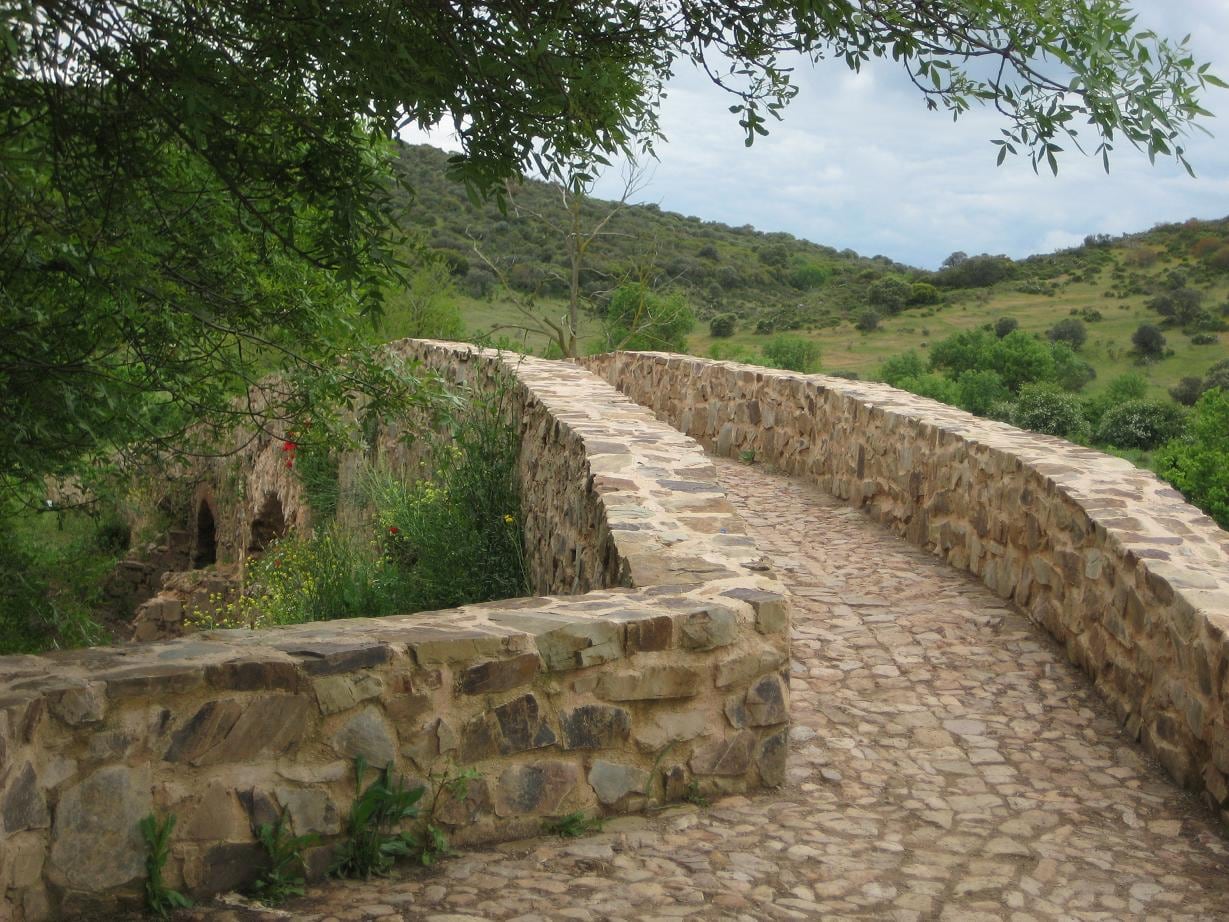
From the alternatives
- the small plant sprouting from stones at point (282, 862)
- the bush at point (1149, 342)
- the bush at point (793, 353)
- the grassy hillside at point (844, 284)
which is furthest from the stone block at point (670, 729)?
the bush at point (1149, 342)

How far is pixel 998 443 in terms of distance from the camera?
21.9 feet

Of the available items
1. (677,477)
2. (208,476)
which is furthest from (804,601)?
(208,476)

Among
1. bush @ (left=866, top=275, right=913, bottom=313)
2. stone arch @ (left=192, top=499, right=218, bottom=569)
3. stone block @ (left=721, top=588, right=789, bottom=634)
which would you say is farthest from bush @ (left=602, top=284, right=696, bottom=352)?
stone block @ (left=721, top=588, right=789, bottom=634)

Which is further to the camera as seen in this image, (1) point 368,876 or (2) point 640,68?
(2) point 640,68

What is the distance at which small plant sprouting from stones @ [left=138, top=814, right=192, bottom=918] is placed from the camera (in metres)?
2.86

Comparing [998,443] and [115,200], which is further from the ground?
[115,200]

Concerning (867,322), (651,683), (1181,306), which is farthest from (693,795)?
(867,322)

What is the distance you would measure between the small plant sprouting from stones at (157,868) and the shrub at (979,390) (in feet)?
85.0

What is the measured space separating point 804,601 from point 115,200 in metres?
3.94

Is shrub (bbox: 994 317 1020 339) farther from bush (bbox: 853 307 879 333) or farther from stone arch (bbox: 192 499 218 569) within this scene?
stone arch (bbox: 192 499 218 569)

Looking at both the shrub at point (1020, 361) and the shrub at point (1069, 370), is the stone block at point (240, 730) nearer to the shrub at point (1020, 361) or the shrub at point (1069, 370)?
the shrub at point (1020, 361)

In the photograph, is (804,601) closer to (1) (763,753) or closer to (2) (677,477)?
(2) (677,477)

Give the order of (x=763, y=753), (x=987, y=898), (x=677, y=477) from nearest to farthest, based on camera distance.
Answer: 1. (x=987, y=898)
2. (x=763, y=753)
3. (x=677, y=477)

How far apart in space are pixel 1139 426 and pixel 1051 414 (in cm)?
166
